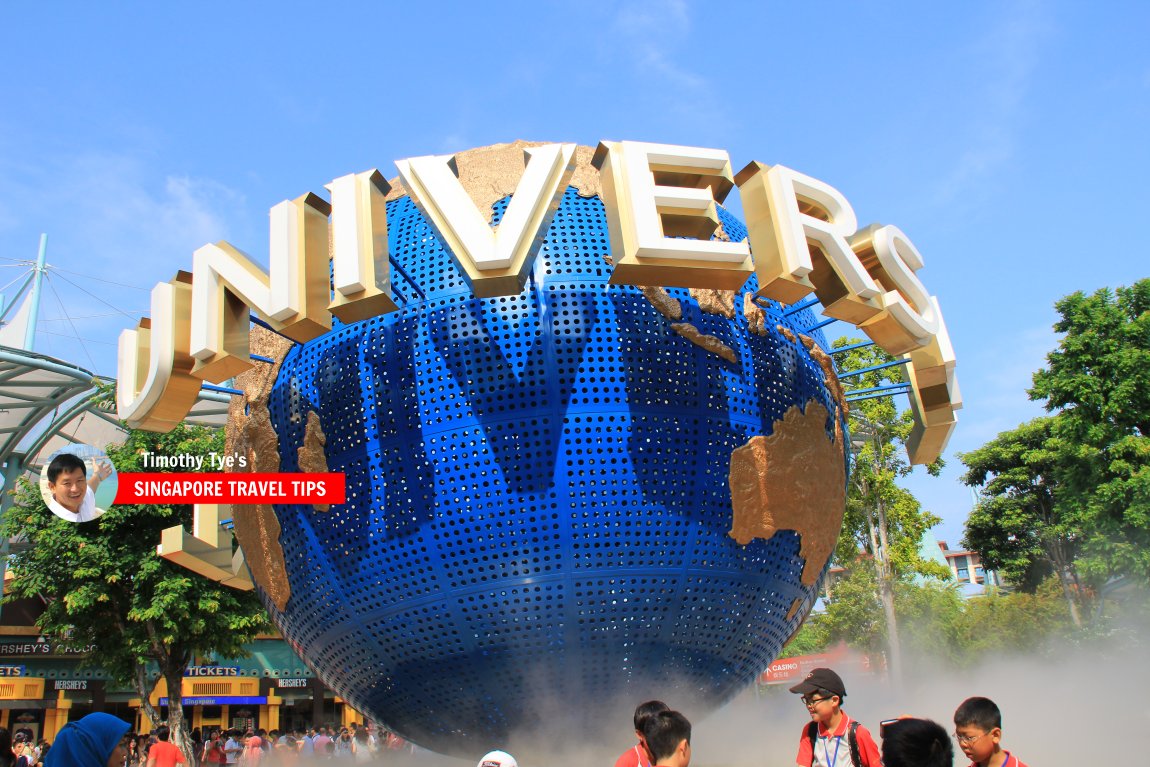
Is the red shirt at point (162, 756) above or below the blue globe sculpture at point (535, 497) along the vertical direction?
below

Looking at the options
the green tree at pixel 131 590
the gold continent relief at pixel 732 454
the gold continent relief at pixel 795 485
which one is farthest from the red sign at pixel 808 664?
the gold continent relief at pixel 732 454

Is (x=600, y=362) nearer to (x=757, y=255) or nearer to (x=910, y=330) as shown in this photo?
(x=757, y=255)

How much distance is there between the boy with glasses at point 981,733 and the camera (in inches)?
151

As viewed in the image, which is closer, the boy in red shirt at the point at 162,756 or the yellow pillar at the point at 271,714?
the boy in red shirt at the point at 162,756

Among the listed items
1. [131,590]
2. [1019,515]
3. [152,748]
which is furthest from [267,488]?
[1019,515]

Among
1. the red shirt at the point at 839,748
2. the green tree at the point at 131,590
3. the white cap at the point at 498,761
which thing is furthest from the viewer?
the green tree at the point at 131,590

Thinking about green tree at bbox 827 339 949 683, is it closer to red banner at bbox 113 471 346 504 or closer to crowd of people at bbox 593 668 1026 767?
red banner at bbox 113 471 346 504

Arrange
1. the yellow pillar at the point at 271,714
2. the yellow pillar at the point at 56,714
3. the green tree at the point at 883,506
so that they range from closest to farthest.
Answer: the green tree at the point at 883,506
the yellow pillar at the point at 56,714
the yellow pillar at the point at 271,714

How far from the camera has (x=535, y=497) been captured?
787cm

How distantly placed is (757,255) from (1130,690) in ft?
55.5

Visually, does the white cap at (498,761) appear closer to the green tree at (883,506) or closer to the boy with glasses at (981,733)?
the boy with glasses at (981,733)

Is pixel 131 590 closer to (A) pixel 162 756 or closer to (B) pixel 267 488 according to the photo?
(A) pixel 162 756

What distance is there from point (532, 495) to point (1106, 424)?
72.1ft

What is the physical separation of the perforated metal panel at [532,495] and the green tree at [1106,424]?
1877 centimetres
